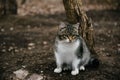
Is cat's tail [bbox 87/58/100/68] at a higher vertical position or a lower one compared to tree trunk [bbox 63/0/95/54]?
lower

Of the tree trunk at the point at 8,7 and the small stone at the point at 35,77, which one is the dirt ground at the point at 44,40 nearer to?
A: the small stone at the point at 35,77

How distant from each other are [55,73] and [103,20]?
5.27 m

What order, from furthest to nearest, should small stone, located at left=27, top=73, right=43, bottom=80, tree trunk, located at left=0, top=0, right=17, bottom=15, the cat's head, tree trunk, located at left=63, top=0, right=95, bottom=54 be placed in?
1. tree trunk, located at left=0, top=0, right=17, bottom=15
2. tree trunk, located at left=63, top=0, right=95, bottom=54
3. small stone, located at left=27, top=73, right=43, bottom=80
4. the cat's head

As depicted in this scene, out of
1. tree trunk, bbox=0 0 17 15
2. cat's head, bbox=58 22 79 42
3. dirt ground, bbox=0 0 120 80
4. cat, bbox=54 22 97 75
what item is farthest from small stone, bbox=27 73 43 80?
tree trunk, bbox=0 0 17 15

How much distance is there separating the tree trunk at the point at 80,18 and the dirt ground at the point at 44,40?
1.99 ft

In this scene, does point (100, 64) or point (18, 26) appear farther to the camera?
point (18, 26)

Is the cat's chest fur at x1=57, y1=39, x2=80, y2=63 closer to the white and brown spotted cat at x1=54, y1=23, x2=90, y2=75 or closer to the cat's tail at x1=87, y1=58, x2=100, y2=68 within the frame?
the white and brown spotted cat at x1=54, y1=23, x2=90, y2=75

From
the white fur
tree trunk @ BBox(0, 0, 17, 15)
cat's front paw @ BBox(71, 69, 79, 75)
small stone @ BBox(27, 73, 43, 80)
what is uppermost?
tree trunk @ BBox(0, 0, 17, 15)

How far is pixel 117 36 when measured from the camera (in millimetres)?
9625

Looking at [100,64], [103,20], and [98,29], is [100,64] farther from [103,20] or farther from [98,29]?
[103,20]

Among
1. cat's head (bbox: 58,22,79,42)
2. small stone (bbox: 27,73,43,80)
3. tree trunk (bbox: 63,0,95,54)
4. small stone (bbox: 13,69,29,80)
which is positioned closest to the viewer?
cat's head (bbox: 58,22,79,42)

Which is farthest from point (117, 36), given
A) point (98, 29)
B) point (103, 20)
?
point (103, 20)

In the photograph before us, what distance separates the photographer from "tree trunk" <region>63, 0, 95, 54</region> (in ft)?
23.8

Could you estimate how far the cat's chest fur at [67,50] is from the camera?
618 centimetres
